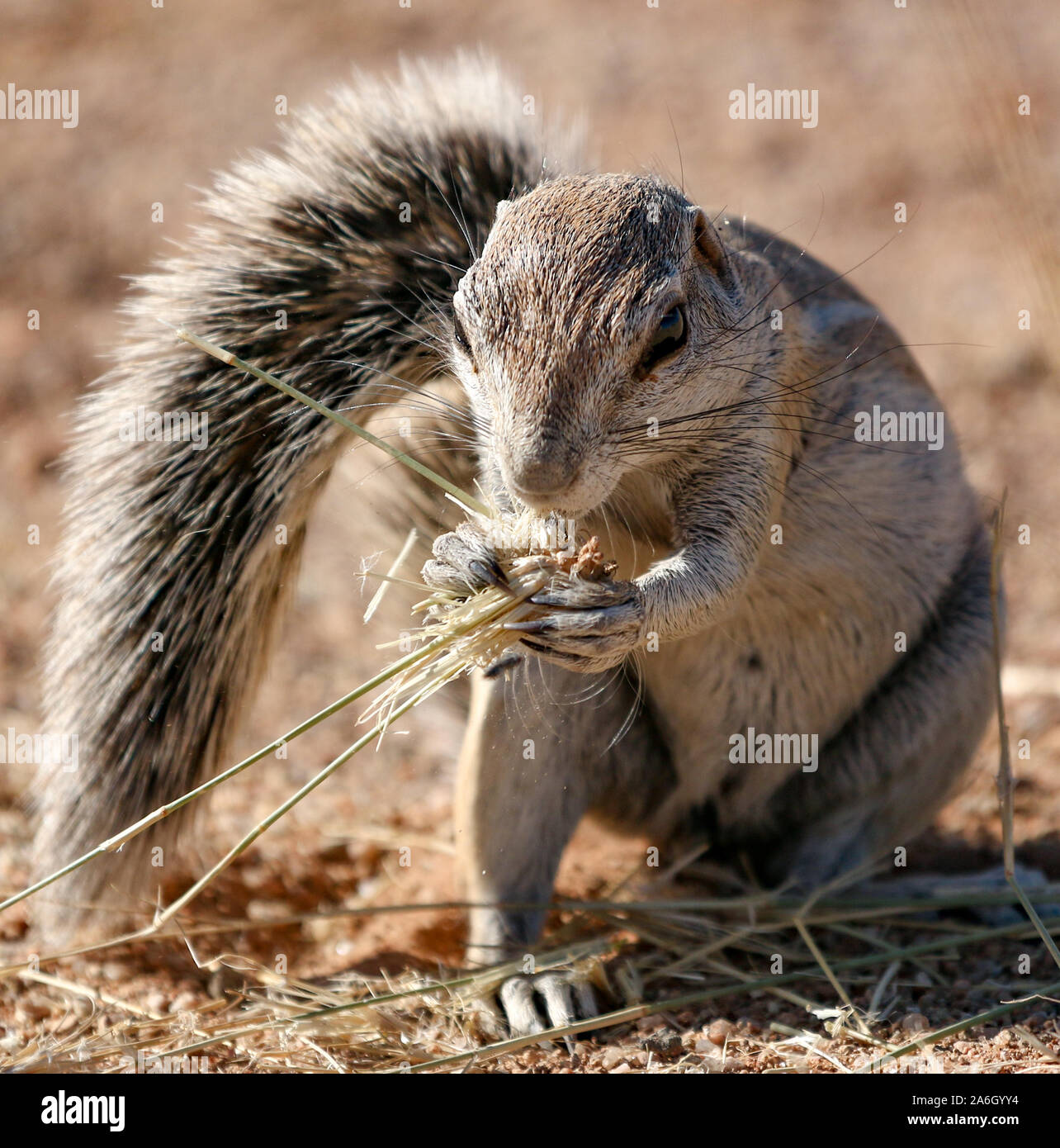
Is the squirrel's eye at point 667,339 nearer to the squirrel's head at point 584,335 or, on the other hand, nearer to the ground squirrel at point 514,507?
the squirrel's head at point 584,335

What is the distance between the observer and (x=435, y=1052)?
330 centimetres

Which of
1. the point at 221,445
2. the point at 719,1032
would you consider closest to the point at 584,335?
the point at 221,445

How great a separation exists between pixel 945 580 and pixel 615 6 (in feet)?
25.2

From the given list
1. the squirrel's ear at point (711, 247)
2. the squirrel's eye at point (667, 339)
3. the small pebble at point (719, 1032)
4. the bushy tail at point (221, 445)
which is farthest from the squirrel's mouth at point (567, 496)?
the small pebble at point (719, 1032)

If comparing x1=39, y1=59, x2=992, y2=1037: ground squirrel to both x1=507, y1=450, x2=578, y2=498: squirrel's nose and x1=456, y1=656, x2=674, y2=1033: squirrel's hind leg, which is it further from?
x1=507, y1=450, x2=578, y2=498: squirrel's nose

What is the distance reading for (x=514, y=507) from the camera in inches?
120

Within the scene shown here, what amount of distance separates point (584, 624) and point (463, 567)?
297 mm

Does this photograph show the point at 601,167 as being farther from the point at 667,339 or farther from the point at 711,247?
the point at 667,339

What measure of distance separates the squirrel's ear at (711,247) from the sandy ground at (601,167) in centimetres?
58

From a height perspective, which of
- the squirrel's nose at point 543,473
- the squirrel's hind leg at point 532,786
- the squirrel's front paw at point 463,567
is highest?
the squirrel's nose at point 543,473

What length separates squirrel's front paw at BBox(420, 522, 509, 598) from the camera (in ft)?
9.18

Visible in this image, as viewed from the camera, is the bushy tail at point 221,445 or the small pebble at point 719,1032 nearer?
the small pebble at point 719,1032

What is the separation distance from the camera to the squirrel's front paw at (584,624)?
270 centimetres

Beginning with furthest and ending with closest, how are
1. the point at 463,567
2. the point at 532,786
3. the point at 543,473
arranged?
the point at 532,786, the point at 463,567, the point at 543,473
